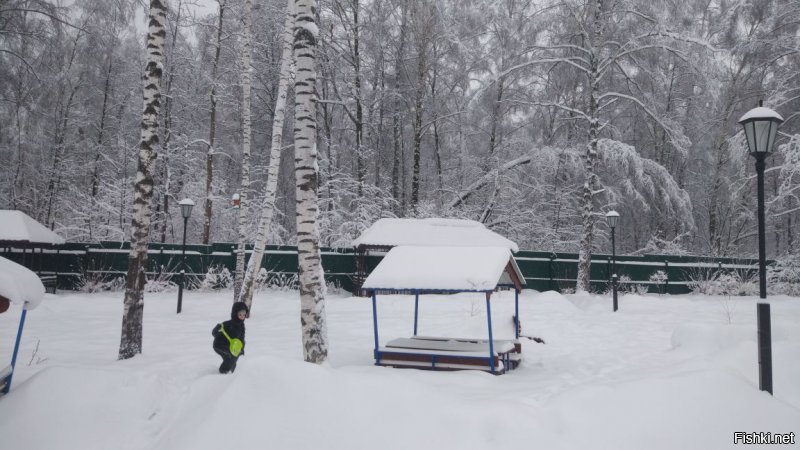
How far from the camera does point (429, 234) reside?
1764 cm

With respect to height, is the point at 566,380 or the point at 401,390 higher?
the point at 401,390

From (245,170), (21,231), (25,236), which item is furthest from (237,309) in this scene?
(21,231)

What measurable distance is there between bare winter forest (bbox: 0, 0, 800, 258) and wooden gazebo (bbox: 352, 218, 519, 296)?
2.34 meters

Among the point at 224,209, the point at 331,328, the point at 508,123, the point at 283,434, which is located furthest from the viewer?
the point at 508,123

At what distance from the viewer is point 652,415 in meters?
4.88

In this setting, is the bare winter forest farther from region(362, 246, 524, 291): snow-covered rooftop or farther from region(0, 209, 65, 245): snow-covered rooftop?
region(362, 246, 524, 291): snow-covered rooftop

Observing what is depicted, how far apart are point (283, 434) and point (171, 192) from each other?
71.7ft

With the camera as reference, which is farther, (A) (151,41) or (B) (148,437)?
(A) (151,41)

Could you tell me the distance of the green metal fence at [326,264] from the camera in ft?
60.1

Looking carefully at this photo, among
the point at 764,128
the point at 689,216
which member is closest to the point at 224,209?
the point at 689,216

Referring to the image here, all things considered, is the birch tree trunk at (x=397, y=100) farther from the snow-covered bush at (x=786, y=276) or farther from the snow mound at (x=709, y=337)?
the snow mound at (x=709, y=337)

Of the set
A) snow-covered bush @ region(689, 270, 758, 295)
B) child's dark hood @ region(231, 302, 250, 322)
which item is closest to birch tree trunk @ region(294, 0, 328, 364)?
child's dark hood @ region(231, 302, 250, 322)

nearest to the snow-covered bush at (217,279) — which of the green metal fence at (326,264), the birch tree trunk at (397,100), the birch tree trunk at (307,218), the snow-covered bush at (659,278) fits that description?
the green metal fence at (326,264)

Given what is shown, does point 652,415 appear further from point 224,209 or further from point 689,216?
point 224,209
